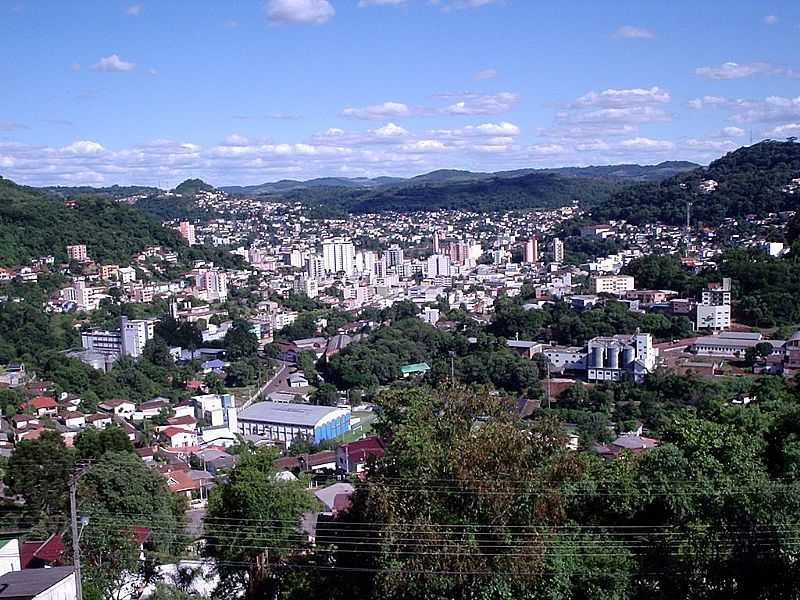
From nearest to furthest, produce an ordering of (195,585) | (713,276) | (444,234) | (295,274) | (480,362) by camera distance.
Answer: (195,585), (480,362), (713,276), (295,274), (444,234)

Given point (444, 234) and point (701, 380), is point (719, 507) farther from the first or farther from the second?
point (444, 234)

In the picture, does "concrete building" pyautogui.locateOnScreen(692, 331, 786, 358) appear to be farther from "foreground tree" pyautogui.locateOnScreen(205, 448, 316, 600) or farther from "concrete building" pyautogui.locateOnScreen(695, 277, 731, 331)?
"foreground tree" pyautogui.locateOnScreen(205, 448, 316, 600)

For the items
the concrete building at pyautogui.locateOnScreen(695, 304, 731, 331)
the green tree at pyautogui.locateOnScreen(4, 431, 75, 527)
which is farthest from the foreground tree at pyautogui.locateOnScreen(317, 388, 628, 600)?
the concrete building at pyautogui.locateOnScreen(695, 304, 731, 331)

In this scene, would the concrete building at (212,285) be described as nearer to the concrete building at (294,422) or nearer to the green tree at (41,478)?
the concrete building at (294,422)

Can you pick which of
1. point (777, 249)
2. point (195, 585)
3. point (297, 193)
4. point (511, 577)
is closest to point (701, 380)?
point (195, 585)

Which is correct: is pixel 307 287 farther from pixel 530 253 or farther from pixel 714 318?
pixel 714 318
